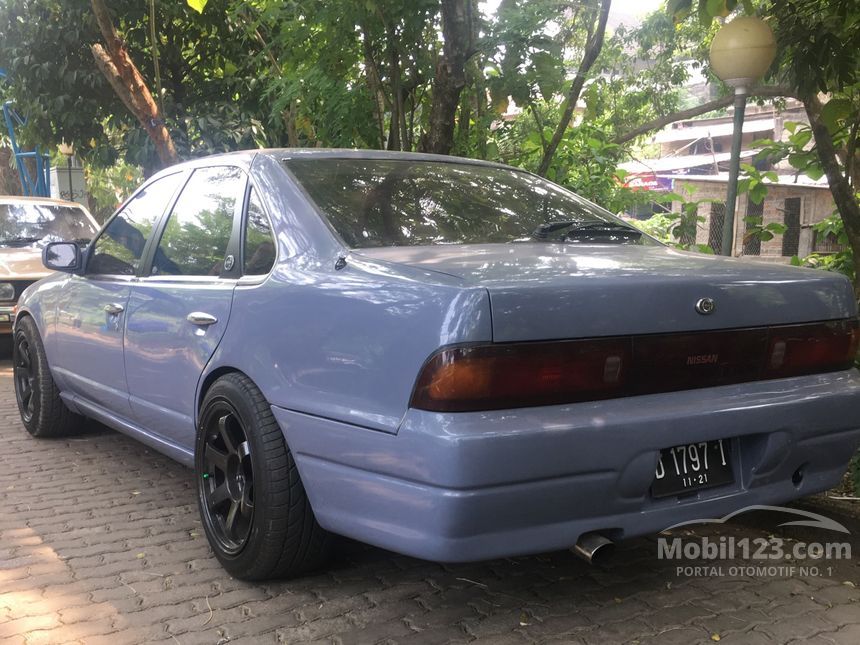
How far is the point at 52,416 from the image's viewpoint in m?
5.54

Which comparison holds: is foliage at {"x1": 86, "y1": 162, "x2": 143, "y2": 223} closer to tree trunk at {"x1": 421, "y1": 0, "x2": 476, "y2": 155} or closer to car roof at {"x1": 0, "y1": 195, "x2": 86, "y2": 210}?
car roof at {"x1": 0, "y1": 195, "x2": 86, "y2": 210}

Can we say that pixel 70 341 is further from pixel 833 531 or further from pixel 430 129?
pixel 833 531

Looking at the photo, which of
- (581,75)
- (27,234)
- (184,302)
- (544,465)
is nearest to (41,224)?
(27,234)

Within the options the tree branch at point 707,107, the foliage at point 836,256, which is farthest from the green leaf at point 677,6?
the tree branch at point 707,107

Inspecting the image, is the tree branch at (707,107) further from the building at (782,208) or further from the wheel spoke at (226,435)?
the wheel spoke at (226,435)

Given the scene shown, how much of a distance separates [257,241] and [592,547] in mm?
1708

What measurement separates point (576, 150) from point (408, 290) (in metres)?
5.38

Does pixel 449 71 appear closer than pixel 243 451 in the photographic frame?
No

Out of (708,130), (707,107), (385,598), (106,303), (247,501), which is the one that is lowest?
(385,598)

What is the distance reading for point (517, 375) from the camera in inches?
99.3

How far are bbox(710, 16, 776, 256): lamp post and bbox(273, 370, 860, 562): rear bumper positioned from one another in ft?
8.38

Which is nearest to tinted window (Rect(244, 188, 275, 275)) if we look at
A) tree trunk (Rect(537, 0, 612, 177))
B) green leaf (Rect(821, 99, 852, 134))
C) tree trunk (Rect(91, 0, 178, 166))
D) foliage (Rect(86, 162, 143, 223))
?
tree trunk (Rect(537, 0, 612, 177))

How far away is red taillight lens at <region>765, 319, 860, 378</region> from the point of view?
117 inches

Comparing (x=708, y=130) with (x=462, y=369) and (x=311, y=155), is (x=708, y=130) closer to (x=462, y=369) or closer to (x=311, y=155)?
(x=311, y=155)
